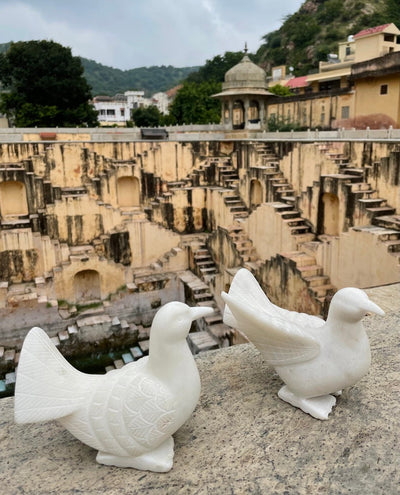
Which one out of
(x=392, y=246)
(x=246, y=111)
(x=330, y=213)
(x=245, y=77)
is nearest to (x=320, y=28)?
(x=245, y=77)

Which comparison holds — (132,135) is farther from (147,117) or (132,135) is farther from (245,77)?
(147,117)

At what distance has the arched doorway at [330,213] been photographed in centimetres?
1323

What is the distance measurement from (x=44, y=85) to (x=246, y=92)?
1298cm

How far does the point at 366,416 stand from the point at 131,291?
12.9 meters

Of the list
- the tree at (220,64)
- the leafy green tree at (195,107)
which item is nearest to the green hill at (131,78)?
the tree at (220,64)

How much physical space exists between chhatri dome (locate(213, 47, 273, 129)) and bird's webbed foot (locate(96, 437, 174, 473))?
2083 centimetres

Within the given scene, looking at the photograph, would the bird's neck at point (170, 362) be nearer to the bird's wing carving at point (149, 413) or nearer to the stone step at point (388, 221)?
the bird's wing carving at point (149, 413)

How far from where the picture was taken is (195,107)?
35.3 m

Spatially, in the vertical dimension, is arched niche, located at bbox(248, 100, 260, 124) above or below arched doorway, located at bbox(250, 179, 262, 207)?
above

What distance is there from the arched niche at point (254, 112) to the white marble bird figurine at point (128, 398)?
21.1 metres

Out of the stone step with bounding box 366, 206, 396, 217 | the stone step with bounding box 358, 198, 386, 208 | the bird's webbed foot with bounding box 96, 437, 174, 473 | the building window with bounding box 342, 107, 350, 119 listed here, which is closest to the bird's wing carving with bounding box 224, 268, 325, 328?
the bird's webbed foot with bounding box 96, 437, 174, 473

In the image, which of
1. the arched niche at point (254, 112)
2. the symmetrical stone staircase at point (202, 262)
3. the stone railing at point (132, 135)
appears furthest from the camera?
the arched niche at point (254, 112)

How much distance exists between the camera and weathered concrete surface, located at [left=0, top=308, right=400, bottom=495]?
9.67 ft

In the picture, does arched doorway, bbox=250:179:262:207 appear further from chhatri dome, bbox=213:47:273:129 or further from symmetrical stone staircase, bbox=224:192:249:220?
chhatri dome, bbox=213:47:273:129
